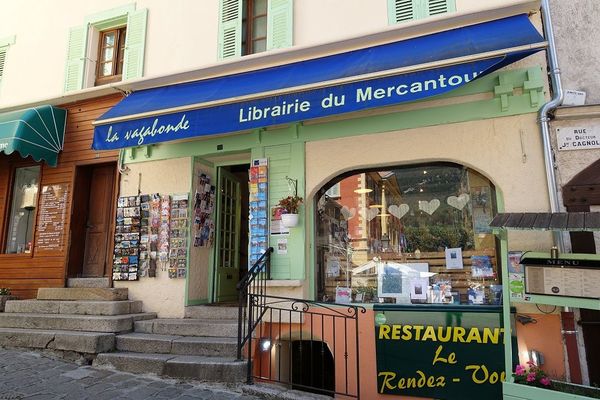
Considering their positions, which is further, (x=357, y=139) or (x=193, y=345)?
(x=357, y=139)

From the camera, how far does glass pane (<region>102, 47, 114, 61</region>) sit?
8324 millimetres

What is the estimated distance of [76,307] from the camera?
20.9 feet

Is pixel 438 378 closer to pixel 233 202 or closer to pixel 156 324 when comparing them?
pixel 156 324

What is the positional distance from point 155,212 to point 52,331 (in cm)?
225

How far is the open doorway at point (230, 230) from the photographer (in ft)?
23.9

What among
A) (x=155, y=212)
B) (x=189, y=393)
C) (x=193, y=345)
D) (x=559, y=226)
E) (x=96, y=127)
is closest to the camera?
(x=559, y=226)

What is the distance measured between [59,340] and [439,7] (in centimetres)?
706

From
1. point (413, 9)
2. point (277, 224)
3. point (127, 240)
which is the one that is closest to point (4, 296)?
point (127, 240)

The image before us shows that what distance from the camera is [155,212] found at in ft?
22.7

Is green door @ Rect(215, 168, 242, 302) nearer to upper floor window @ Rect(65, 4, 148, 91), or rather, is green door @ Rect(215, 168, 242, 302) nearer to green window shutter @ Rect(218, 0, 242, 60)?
green window shutter @ Rect(218, 0, 242, 60)

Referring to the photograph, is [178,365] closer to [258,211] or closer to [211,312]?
[211,312]

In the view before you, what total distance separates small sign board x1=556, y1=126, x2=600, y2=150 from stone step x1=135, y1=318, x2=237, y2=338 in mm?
4738

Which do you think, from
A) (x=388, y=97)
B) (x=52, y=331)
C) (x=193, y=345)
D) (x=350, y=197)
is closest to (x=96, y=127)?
(x=52, y=331)

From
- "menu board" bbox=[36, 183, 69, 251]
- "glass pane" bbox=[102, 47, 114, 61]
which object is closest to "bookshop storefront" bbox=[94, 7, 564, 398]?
"menu board" bbox=[36, 183, 69, 251]
